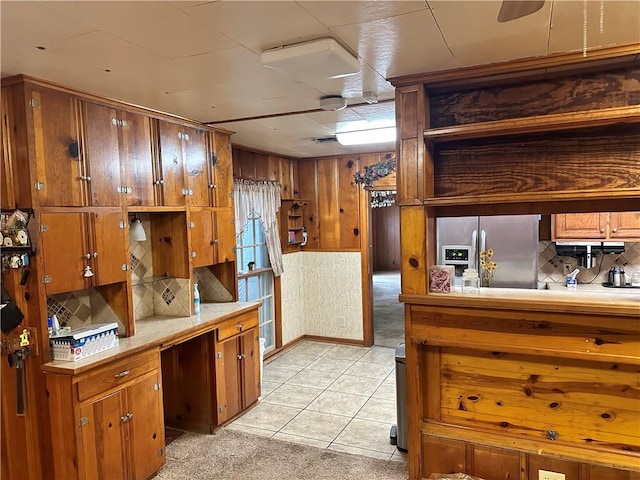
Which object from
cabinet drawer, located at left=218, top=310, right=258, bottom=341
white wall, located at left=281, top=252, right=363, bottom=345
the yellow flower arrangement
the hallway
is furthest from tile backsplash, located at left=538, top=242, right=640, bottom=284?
cabinet drawer, located at left=218, top=310, right=258, bottom=341

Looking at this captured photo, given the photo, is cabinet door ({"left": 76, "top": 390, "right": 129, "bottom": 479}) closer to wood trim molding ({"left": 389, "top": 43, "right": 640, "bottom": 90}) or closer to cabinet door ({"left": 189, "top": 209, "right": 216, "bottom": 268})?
cabinet door ({"left": 189, "top": 209, "right": 216, "bottom": 268})

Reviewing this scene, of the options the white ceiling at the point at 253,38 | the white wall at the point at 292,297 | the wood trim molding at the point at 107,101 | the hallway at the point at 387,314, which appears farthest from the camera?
the hallway at the point at 387,314

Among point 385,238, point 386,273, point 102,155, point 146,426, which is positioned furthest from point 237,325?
point 385,238

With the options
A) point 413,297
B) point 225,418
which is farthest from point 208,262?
point 413,297

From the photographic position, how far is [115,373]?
2699 millimetres

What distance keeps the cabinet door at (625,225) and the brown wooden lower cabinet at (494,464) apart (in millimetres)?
2732

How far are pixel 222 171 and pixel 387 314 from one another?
189 inches

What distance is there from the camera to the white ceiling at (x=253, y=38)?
1.70 m

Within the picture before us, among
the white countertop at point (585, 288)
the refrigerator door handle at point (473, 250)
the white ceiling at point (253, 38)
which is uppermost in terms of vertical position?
the white ceiling at point (253, 38)

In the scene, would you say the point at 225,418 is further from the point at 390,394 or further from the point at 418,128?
the point at 418,128

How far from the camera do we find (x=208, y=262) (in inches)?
149

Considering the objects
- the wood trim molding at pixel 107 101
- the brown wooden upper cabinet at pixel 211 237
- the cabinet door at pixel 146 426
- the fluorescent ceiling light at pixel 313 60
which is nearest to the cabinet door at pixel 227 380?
the cabinet door at pixel 146 426

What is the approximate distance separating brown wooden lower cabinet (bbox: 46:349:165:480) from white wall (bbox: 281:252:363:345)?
282 centimetres

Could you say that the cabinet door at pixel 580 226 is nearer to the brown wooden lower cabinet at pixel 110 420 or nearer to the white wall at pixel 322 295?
the white wall at pixel 322 295
